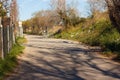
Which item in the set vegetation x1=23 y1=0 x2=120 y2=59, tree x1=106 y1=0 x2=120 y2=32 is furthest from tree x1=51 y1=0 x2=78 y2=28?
tree x1=106 y1=0 x2=120 y2=32

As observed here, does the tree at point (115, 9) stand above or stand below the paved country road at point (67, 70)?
above

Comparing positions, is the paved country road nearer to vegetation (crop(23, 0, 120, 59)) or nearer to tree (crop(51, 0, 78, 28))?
vegetation (crop(23, 0, 120, 59))

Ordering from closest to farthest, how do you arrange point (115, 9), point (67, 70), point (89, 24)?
point (67, 70) → point (115, 9) → point (89, 24)

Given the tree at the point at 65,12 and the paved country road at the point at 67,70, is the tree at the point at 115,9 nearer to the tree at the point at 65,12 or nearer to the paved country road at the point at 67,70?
the paved country road at the point at 67,70

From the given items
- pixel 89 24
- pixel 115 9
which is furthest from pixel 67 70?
pixel 89 24

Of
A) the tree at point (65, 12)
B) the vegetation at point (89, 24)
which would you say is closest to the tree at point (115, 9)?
the vegetation at point (89, 24)

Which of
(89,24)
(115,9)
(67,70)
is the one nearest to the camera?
(67,70)

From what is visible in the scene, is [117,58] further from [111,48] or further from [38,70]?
[38,70]

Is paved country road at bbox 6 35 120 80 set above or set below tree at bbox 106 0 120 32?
below

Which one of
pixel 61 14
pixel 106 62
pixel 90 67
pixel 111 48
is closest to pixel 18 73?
pixel 90 67

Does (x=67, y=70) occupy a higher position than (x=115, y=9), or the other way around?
(x=115, y=9)

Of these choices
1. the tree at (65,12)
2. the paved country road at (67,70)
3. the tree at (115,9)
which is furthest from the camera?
the tree at (65,12)

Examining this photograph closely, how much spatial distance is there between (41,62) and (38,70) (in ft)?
9.32

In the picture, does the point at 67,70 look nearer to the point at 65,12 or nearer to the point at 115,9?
the point at 115,9
